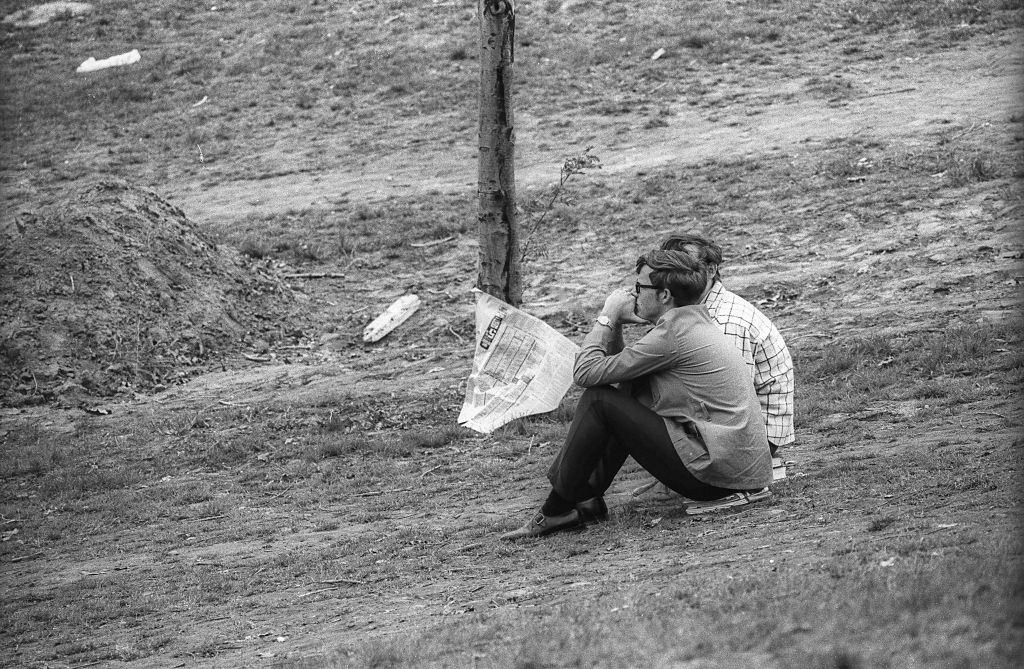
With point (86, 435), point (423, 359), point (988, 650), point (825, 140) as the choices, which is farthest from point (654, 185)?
point (988, 650)

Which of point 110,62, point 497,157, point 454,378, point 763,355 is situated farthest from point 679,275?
point 110,62

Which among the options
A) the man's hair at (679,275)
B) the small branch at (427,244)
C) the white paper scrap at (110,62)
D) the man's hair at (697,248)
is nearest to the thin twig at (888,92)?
the small branch at (427,244)

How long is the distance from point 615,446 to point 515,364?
2171 mm

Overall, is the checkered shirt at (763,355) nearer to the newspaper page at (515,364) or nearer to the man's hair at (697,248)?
the man's hair at (697,248)

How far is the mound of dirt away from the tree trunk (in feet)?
11.0

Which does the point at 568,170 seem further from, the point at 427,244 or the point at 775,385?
the point at 427,244

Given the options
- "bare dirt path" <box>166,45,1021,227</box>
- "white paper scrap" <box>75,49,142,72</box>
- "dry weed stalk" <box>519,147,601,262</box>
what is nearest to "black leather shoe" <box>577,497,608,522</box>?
"dry weed stalk" <box>519,147,601,262</box>

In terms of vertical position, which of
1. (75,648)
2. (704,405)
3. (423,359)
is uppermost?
(704,405)

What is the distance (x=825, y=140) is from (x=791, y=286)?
3620mm

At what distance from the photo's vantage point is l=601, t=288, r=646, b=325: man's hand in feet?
18.8

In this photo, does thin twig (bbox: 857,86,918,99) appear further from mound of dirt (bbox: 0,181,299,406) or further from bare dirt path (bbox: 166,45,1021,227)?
mound of dirt (bbox: 0,181,299,406)

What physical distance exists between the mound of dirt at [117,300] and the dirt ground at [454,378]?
0.03 metres

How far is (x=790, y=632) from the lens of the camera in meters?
3.40

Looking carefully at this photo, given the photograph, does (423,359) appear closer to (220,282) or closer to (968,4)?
(220,282)
